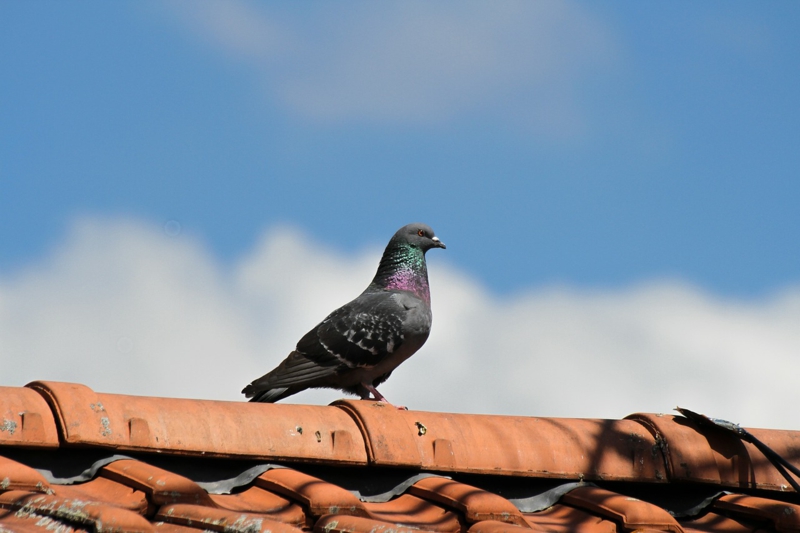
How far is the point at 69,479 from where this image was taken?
2580 mm

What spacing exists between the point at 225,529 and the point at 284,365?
3.44 metres

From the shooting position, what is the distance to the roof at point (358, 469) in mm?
2402

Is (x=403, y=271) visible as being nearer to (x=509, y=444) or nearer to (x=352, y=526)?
(x=509, y=444)

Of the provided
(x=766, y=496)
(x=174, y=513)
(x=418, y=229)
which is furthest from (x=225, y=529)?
(x=418, y=229)

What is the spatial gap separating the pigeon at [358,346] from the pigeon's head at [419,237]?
36 cm

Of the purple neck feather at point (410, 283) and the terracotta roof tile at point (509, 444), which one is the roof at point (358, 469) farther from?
the purple neck feather at point (410, 283)

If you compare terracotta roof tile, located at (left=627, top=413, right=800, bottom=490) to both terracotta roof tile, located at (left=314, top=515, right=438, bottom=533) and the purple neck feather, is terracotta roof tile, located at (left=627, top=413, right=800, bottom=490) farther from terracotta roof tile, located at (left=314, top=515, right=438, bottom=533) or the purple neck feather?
the purple neck feather

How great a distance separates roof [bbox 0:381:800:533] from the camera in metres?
2.40

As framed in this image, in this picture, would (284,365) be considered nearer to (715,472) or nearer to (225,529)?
(715,472)

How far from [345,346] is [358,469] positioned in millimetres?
2696

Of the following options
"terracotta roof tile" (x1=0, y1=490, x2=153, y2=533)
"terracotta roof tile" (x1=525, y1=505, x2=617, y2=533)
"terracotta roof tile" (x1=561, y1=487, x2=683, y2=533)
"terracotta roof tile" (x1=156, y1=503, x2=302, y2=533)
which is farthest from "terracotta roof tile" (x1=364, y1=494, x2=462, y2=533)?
"terracotta roof tile" (x1=0, y1=490, x2=153, y2=533)

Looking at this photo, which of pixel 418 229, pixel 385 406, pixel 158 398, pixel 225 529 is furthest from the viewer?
pixel 418 229

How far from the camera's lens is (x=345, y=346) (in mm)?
5668

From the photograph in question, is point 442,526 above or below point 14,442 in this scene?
below
